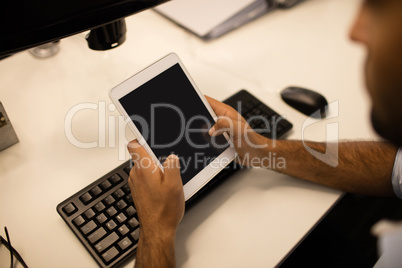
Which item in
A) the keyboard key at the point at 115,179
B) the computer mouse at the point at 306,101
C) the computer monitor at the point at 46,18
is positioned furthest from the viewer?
the computer mouse at the point at 306,101

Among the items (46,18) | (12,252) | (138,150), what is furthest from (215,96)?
(12,252)

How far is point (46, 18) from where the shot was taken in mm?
522

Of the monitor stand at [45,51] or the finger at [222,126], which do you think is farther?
the monitor stand at [45,51]

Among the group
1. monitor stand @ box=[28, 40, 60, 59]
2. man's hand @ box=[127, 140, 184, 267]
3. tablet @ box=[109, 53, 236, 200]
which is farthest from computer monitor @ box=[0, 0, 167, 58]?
monitor stand @ box=[28, 40, 60, 59]

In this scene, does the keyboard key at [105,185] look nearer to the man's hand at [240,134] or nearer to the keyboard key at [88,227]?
the keyboard key at [88,227]

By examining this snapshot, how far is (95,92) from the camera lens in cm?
78

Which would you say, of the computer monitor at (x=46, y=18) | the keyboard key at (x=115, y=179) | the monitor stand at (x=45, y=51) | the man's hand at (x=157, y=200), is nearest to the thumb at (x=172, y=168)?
the man's hand at (x=157, y=200)

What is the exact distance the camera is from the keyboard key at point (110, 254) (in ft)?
1.72

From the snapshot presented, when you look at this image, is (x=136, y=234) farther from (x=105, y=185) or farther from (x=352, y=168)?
(x=352, y=168)

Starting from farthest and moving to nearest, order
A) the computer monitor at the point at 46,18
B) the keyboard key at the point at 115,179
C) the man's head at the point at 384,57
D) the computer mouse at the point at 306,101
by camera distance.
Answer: the computer mouse at the point at 306,101 → the keyboard key at the point at 115,179 → the computer monitor at the point at 46,18 → the man's head at the point at 384,57

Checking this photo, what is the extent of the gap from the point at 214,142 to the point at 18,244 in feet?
1.17

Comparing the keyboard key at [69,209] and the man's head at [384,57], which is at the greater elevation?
the man's head at [384,57]

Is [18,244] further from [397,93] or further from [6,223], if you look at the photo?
[397,93]

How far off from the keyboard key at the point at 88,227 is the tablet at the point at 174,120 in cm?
14
